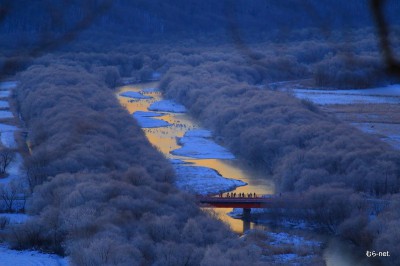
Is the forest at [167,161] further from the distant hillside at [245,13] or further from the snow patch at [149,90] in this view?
the snow patch at [149,90]

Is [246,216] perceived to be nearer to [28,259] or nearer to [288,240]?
[288,240]

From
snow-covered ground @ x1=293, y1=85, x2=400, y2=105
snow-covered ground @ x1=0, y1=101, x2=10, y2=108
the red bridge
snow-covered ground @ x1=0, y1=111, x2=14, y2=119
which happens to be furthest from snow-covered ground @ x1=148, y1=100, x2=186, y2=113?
the red bridge

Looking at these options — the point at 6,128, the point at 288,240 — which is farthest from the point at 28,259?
the point at 6,128

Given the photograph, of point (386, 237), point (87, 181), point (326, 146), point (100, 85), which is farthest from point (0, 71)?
point (100, 85)

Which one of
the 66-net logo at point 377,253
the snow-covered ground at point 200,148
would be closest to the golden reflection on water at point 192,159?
the snow-covered ground at point 200,148

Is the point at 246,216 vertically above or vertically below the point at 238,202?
below

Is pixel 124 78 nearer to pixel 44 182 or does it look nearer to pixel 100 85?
pixel 100 85
